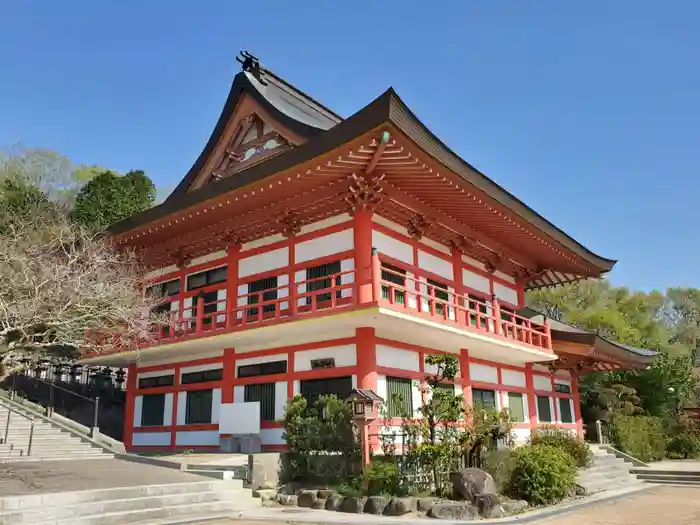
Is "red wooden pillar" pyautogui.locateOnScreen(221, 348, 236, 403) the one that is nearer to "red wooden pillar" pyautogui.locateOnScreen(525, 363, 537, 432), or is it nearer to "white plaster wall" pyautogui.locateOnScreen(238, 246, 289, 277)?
"white plaster wall" pyautogui.locateOnScreen(238, 246, 289, 277)

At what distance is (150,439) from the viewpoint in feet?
63.7

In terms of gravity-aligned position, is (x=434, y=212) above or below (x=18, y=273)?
above

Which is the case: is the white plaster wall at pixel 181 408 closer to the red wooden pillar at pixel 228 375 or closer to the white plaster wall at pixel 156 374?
the white plaster wall at pixel 156 374

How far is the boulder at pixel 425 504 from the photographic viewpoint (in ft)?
37.4

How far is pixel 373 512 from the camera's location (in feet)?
37.6

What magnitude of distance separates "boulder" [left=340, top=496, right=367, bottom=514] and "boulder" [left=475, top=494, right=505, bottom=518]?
230 cm

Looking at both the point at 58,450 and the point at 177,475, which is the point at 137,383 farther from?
the point at 177,475

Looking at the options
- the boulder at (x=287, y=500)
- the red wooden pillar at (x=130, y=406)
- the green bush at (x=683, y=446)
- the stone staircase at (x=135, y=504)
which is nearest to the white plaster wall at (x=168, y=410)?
the red wooden pillar at (x=130, y=406)

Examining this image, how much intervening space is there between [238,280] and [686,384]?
24773 mm

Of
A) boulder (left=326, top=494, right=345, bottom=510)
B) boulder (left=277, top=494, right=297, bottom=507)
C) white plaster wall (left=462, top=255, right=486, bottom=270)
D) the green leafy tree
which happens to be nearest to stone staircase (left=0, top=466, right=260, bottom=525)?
boulder (left=277, top=494, right=297, bottom=507)

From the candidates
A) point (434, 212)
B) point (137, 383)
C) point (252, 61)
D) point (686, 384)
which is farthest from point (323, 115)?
point (686, 384)

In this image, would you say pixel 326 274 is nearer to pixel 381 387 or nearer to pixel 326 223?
pixel 326 223

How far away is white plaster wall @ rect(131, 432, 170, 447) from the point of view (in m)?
18.9

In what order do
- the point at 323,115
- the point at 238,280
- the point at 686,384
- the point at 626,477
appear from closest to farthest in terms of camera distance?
the point at 238,280 → the point at 626,477 → the point at 323,115 → the point at 686,384
